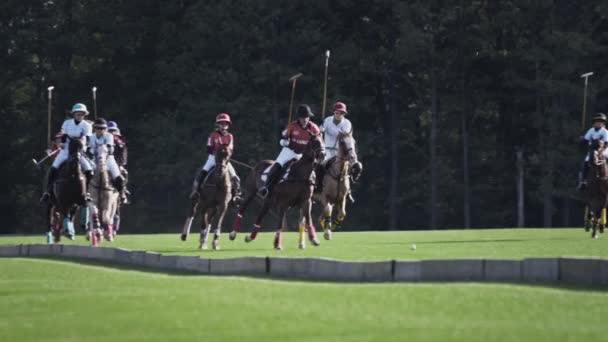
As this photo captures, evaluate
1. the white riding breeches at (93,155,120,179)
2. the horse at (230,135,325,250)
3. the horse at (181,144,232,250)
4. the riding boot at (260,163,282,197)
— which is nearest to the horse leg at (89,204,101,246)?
the white riding breeches at (93,155,120,179)

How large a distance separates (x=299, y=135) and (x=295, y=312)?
12.3 meters

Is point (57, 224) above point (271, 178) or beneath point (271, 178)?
beneath

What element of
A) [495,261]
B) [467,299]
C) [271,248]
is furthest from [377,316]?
[271,248]

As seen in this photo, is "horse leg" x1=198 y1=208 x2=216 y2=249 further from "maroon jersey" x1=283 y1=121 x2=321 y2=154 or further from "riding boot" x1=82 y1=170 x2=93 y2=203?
A: "riding boot" x1=82 y1=170 x2=93 y2=203

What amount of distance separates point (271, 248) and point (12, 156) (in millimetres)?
38370

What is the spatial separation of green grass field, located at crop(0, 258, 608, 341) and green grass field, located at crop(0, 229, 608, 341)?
11 mm

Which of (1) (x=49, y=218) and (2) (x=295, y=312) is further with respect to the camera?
(1) (x=49, y=218)

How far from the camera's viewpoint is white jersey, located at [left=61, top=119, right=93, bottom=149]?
93.6 ft

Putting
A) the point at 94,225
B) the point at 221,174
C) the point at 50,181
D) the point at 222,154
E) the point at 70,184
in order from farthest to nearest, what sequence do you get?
1. the point at 94,225
2. the point at 50,181
3. the point at 70,184
4. the point at 221,174
5. the point at 222,154

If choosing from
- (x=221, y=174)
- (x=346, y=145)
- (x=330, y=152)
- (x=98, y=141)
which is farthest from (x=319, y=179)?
(x=98, y=141)

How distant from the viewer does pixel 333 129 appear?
29844 mm

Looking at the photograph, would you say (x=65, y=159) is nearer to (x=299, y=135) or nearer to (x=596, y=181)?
(x=299, y=135)

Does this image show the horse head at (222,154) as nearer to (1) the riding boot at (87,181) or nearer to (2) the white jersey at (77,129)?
(2) the white jersey at (77,129)

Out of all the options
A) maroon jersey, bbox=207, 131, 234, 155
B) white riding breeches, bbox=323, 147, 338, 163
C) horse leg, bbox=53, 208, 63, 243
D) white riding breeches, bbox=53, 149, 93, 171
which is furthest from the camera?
horse leg, bbox=53, 208, 63, 243
